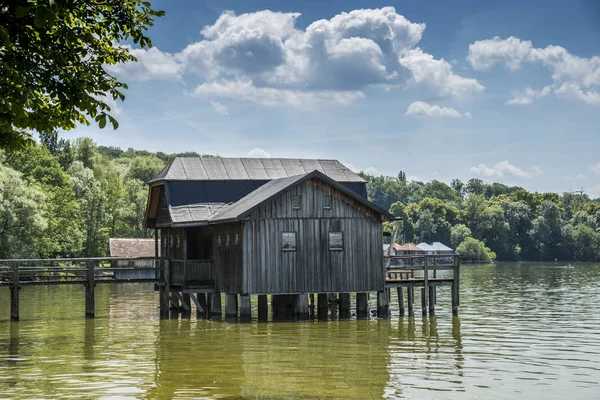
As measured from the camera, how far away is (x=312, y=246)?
34.8 m

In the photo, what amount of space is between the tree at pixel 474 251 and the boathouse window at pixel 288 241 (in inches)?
5256

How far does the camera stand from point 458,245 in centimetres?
17050

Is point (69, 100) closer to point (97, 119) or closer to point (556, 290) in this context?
point (97, 119)

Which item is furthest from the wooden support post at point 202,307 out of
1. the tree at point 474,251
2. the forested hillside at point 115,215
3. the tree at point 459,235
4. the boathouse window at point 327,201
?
the tree at point 459,235

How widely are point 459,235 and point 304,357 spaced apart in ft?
501

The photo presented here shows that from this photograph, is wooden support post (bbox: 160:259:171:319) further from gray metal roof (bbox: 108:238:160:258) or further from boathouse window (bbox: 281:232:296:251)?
gray metal roof (bbox: 108:238:160:258)

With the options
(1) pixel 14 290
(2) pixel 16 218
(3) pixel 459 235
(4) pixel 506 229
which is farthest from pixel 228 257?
(4) pixel 506 229

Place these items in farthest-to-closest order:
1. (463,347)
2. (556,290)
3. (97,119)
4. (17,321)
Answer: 1. (556,290)
2. (17,321)
3. (463,347)
4. (97,119)

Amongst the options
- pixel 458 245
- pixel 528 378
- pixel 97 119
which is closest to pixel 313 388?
pixel 528 378

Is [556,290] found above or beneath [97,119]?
beneath

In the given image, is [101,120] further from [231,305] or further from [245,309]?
[231,305]

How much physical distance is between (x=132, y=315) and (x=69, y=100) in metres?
27.1

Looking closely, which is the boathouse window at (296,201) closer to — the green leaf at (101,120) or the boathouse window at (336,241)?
the boathouse window at (336,241)

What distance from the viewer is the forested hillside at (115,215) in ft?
216
